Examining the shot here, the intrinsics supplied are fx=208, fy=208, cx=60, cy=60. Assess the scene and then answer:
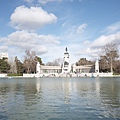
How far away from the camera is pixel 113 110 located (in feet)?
39.1

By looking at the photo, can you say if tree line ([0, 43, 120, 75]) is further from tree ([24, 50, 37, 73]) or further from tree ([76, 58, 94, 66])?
tree ([76, 58, 94, 66])

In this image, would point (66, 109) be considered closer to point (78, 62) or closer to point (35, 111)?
point (35, 111)

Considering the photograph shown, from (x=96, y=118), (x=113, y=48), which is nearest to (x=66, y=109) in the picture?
(x=96, y=118)

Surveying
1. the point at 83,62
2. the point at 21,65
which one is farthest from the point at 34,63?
the point at 83,62

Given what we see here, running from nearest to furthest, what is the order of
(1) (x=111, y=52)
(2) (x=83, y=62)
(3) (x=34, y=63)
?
(1) (x=111, y=52), (3) (x=34, y=63), (2) (x=83, y=62)

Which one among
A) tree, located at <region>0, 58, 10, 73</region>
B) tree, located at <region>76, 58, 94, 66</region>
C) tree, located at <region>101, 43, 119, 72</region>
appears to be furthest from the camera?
tree, located at <region>76, 58, 94, 66</region>

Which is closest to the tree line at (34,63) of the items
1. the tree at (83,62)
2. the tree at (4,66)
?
the tree at (4,66)

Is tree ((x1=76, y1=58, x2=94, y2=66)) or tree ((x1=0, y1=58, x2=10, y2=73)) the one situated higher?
tree ((x1=76, y1=58, x2=94, y2=66))

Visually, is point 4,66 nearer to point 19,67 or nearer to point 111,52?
point 19,67

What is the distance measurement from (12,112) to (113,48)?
7844 centimetres

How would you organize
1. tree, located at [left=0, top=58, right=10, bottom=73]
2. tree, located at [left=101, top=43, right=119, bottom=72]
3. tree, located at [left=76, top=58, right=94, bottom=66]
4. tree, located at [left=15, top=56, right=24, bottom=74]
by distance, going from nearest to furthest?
tree, located at [left=101, top=43, right=119, bottom=72] < tree, located at [left=0, top=58, right=10, bottom=73] < tree, located at [left=15, top=56, right=24, bottom=74] < tree, located at [left=76, top=58, right=94, bottom=66]

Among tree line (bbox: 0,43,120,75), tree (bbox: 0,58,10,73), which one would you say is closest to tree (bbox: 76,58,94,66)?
tree line (bbox: 0,43,120,75)

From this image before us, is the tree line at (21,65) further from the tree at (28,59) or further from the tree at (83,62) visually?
the tree at (83,62)

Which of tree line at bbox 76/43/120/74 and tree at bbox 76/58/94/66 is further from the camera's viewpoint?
tree at bbox 76/58/94/66
